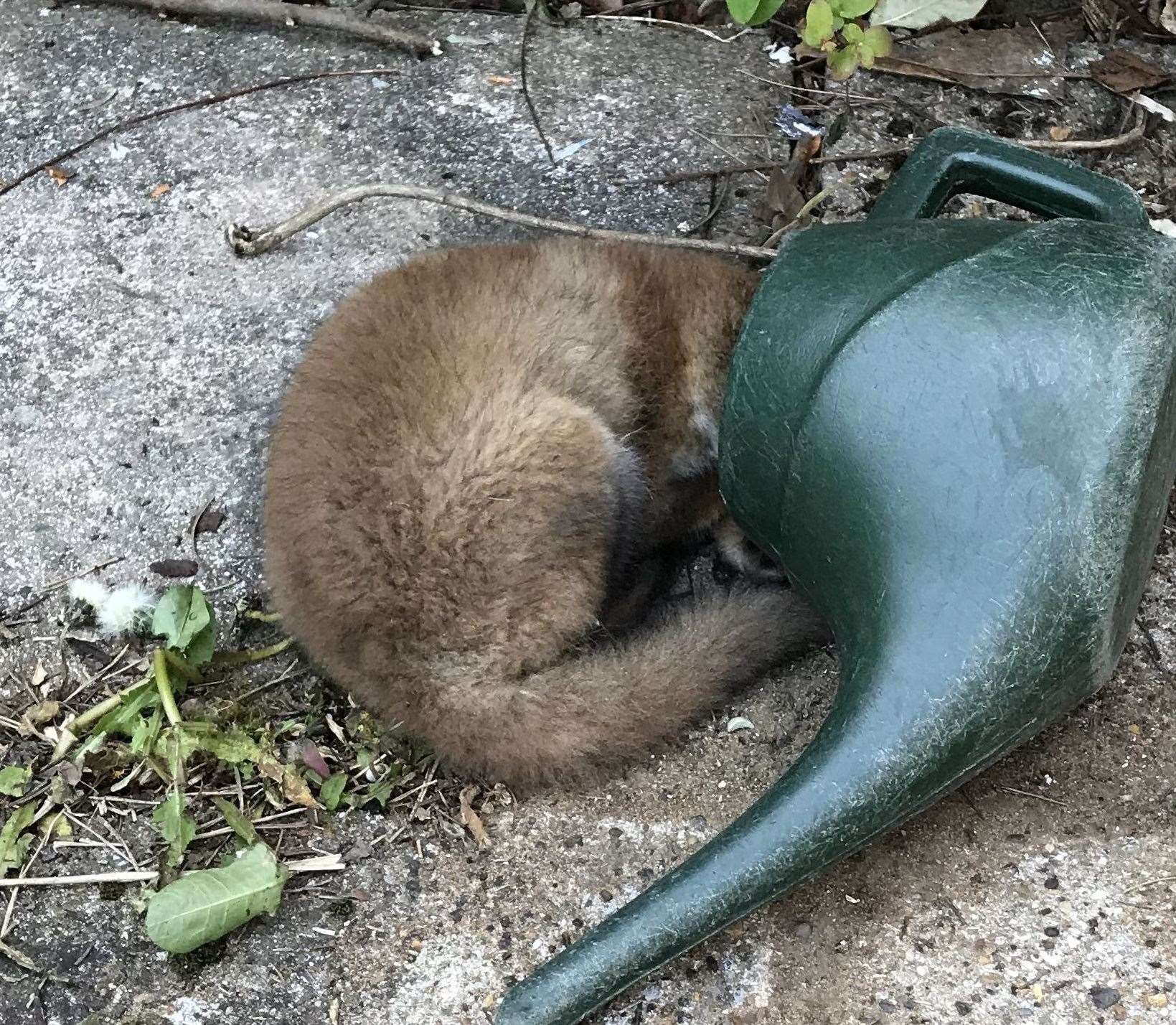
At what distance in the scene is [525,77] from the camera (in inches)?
137

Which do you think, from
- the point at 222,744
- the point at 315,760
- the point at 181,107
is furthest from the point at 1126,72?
the point at 222,744

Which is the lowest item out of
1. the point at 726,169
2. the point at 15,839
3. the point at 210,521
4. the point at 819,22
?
the point at 15,839

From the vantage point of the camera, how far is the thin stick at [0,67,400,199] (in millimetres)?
3254

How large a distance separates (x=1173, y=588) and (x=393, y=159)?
7.20ft

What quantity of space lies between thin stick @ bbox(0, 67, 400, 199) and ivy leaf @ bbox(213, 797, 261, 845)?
188 cm

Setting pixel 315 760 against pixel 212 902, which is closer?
pixel 212 902

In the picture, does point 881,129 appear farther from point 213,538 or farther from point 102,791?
point 102,791

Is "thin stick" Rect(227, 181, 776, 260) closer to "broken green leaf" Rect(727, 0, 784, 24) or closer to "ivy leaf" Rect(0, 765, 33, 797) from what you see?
"broken green leaf" Rect(727, 0, 784, 24)

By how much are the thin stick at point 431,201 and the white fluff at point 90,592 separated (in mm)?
946

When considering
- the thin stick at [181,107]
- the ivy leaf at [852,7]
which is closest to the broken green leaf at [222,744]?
the thin stick at [181,107]

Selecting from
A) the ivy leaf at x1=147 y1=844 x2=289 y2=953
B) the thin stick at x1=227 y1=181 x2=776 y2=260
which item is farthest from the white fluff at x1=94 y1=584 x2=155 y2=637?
the thin stick at x1=227 y1=181 x2=776 y2=260

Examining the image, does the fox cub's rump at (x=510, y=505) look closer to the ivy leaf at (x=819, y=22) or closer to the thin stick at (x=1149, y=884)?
the ivy leaf at (x=819, y=22)

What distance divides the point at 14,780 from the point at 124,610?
0.43m

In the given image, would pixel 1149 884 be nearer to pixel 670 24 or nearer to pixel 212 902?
pixel 212 902
